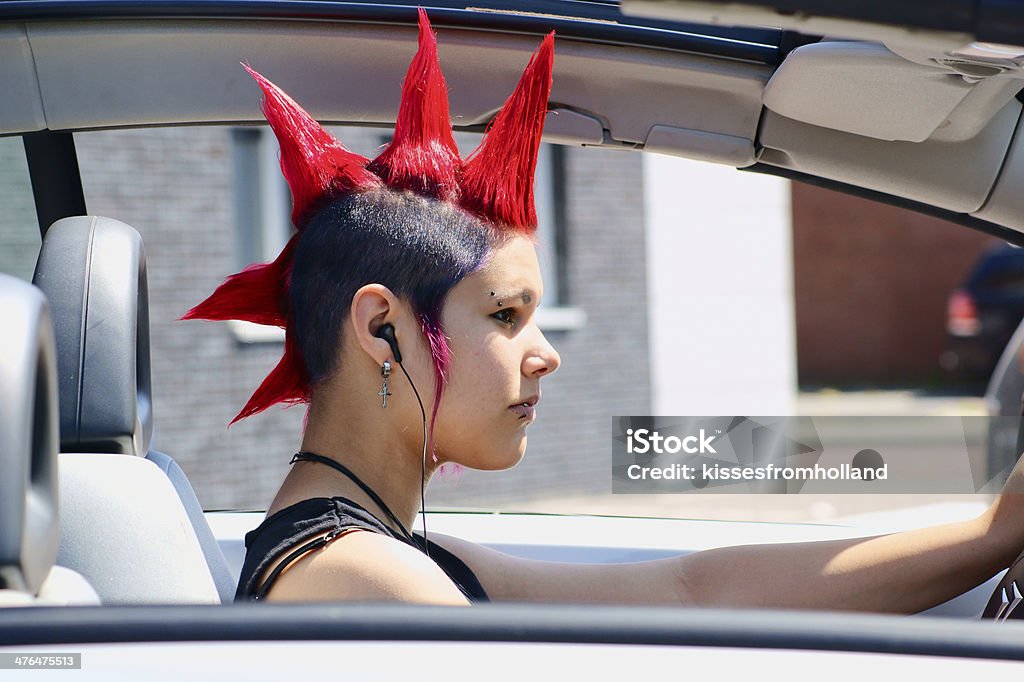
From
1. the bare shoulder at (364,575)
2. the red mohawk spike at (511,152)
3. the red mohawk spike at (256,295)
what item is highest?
the red mohawk spike at (511,152)

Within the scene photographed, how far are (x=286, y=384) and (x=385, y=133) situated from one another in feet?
1.83

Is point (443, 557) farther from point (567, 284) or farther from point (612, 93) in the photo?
point (567, 284)

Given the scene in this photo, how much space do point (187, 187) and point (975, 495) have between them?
225 inches

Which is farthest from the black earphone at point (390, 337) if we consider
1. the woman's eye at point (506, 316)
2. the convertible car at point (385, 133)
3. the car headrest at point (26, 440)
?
the car headrest at point (26, 440)

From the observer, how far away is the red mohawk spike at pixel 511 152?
65.8 inches

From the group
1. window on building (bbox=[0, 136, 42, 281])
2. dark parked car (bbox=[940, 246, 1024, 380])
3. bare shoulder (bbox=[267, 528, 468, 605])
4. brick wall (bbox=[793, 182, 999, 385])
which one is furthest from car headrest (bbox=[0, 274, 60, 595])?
brick wall (bbox=[793, 182, 999, 385])

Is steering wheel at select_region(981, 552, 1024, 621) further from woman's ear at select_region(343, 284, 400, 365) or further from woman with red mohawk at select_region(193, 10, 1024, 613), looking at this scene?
woman's ear at select_region(343, 284, 400, 365)

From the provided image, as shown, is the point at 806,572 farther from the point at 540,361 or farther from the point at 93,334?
the point at 93,334

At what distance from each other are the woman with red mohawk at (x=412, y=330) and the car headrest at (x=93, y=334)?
0.14 meters

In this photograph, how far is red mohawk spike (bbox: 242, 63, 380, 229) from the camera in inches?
66.1

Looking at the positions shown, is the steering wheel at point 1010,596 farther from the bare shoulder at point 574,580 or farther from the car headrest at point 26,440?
the car headrest at point 26,440

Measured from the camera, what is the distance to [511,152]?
1705mm

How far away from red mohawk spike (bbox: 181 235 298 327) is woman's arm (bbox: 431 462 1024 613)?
0.47 metres

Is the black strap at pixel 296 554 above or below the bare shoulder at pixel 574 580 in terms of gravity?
above
